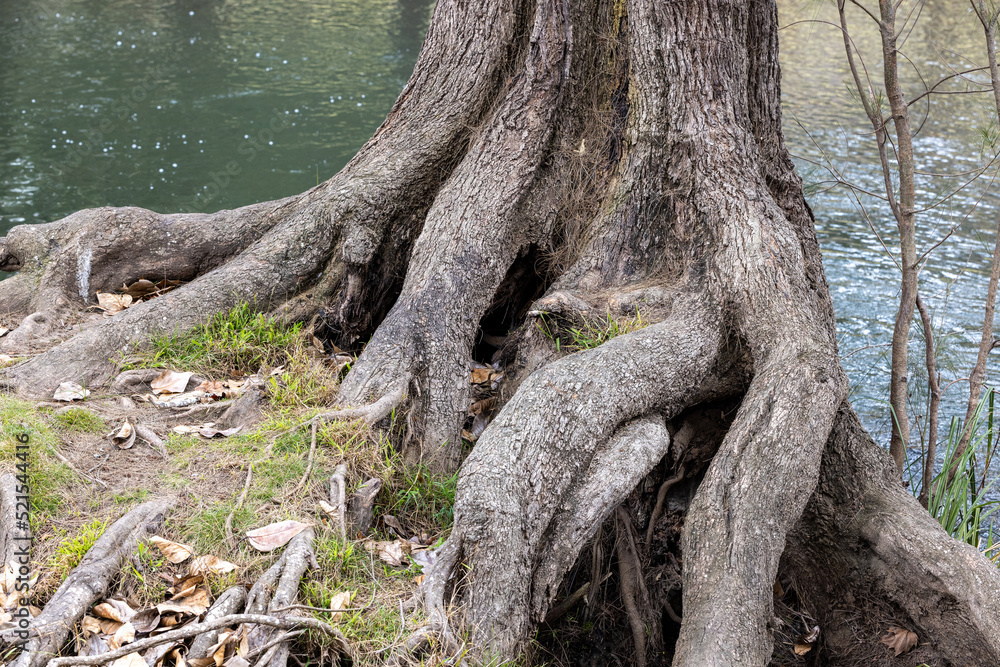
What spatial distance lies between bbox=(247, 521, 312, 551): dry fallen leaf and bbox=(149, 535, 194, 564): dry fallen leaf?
0.19 meters

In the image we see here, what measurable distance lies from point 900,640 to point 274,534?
2.25 m

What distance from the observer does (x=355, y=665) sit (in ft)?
7.16

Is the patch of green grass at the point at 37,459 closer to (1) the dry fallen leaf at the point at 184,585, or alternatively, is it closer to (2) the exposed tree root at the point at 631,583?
(1) the dry fallen leaf at the point at 184,585

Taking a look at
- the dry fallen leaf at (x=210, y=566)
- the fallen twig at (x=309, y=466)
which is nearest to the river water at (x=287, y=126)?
the fallen twig at (x=309, y=466)

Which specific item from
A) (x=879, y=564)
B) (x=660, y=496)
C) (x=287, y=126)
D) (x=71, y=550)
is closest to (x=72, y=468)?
(x=71, y=550)

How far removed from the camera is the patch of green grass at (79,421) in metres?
2.95

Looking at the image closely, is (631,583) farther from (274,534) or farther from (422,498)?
(274,534)

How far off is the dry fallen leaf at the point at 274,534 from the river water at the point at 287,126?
139 inches

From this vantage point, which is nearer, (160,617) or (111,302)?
(160,617)

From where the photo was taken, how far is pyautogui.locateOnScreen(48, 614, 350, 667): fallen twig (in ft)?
6.59

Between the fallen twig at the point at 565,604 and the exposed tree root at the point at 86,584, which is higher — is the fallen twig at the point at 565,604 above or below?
below

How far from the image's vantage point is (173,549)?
7.97ft

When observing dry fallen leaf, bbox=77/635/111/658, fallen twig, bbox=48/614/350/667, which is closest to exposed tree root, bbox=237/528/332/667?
fallen twig, bbox=48/614/350/667

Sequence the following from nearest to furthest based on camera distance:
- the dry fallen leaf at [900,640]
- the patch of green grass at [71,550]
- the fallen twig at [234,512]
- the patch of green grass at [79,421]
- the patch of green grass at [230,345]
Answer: the patch of green grass at [71,550] → the fallen twig at [234,512] → the dry fallen leaf at [900,640] → the patch of green grass at [79,421] → the patch of green grass at [230,345]
